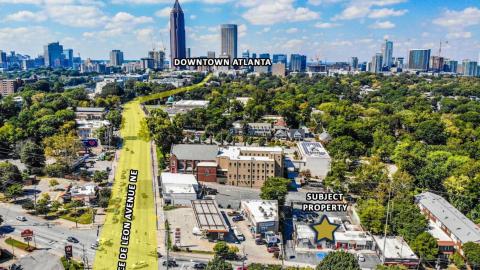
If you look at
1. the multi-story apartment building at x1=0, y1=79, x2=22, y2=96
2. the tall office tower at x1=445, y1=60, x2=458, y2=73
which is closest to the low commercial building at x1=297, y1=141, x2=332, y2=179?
the multi-story apartment building at x1=0, y1=79, x2=22, y2=96

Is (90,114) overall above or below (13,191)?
above

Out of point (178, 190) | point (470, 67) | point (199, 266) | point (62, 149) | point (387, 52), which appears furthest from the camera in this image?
point (387, 52)

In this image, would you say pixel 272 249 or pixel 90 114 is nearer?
pixel 272 249

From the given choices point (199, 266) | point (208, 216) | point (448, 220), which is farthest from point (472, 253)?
point (208, 216)

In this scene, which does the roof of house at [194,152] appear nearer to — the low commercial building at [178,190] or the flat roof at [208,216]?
the low commercial building at [178,190]

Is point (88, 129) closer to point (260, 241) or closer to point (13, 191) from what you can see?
point (13, 191)

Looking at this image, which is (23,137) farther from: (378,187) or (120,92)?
(378,187)
